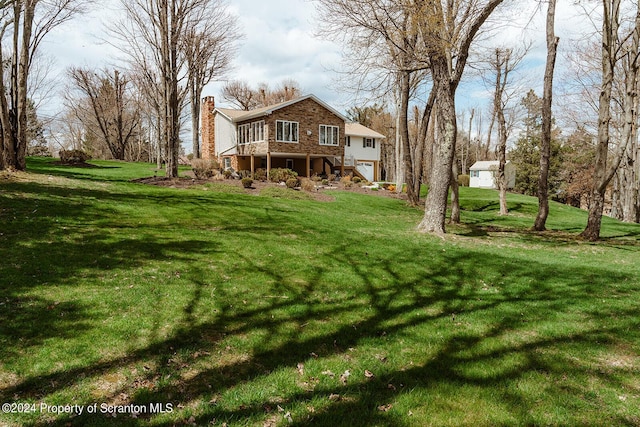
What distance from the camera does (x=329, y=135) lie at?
103ft

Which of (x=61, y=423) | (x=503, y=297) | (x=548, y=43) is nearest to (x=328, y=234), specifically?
(x=503, y=297)

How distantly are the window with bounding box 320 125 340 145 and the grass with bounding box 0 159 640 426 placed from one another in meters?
22.7

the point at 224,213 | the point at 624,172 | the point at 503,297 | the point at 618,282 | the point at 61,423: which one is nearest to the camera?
the point at 61,423

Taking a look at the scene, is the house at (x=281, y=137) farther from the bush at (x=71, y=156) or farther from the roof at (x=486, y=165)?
the roof at (x=486, y=165)

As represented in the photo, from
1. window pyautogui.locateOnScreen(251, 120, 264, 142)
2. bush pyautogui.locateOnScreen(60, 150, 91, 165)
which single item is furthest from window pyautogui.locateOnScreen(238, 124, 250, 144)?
bush pyautogui.locateOnScreen(60, 150, 91, 165)

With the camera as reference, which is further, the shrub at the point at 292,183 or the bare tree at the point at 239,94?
the bare tree at the point at 239,94

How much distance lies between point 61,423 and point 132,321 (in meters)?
1.64

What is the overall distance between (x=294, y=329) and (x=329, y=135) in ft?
91.2

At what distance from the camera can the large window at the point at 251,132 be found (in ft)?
95.8

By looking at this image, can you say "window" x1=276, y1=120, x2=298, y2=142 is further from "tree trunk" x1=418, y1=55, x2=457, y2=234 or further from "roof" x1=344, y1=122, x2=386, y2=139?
"tree trunk" x1=418, y1=55, x2=457, y2=234

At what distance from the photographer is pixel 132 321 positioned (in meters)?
4.43

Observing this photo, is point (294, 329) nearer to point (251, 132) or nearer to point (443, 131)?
point (443, 131)

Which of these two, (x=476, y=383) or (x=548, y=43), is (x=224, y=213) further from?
(x=548, y=43)

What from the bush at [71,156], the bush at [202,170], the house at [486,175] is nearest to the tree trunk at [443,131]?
the bush at [202,170]
